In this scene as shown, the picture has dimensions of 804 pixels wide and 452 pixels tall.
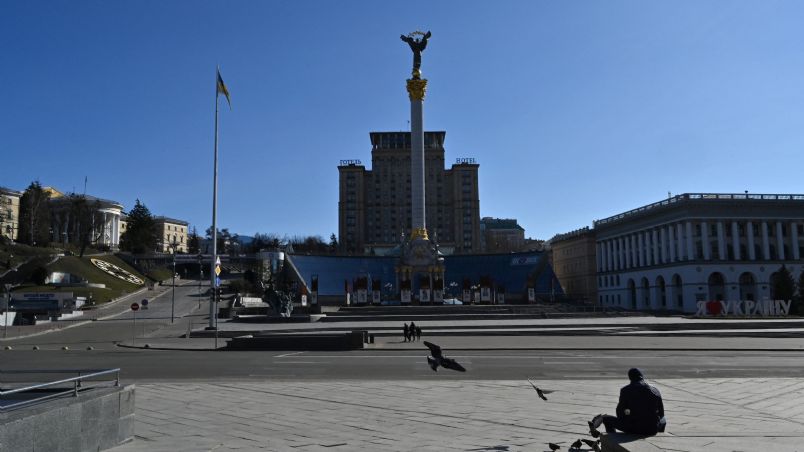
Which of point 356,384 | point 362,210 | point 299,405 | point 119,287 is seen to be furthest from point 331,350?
point 362,210

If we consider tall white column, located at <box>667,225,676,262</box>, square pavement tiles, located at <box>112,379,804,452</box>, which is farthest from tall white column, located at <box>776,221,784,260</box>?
square pavement tiles, located at <box>112,379,804,452</box>

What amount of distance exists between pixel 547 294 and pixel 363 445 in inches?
3293

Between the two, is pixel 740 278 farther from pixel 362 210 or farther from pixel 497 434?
pixel 362 210

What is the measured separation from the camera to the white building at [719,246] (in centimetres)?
8112

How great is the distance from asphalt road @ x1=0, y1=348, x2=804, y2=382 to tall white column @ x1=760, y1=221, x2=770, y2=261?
64767 mm

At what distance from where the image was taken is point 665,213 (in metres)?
86.8

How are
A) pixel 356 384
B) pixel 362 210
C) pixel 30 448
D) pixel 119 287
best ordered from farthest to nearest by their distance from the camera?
pixel 362 210 < pixel 119 287 < pixel 356 384 < pixel 30 448

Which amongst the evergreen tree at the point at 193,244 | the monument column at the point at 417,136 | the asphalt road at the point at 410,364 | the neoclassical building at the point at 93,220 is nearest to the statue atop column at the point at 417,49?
the monument column at the point at 417,136

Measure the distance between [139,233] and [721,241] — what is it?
117630 millimetres

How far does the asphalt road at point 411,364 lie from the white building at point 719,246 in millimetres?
58601

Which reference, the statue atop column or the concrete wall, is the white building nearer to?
the statue atop column

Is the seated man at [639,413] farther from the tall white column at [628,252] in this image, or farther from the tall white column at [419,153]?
the tall white column at [628,252]

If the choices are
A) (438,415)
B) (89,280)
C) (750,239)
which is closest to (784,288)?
(750,239)

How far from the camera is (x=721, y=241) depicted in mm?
82500
